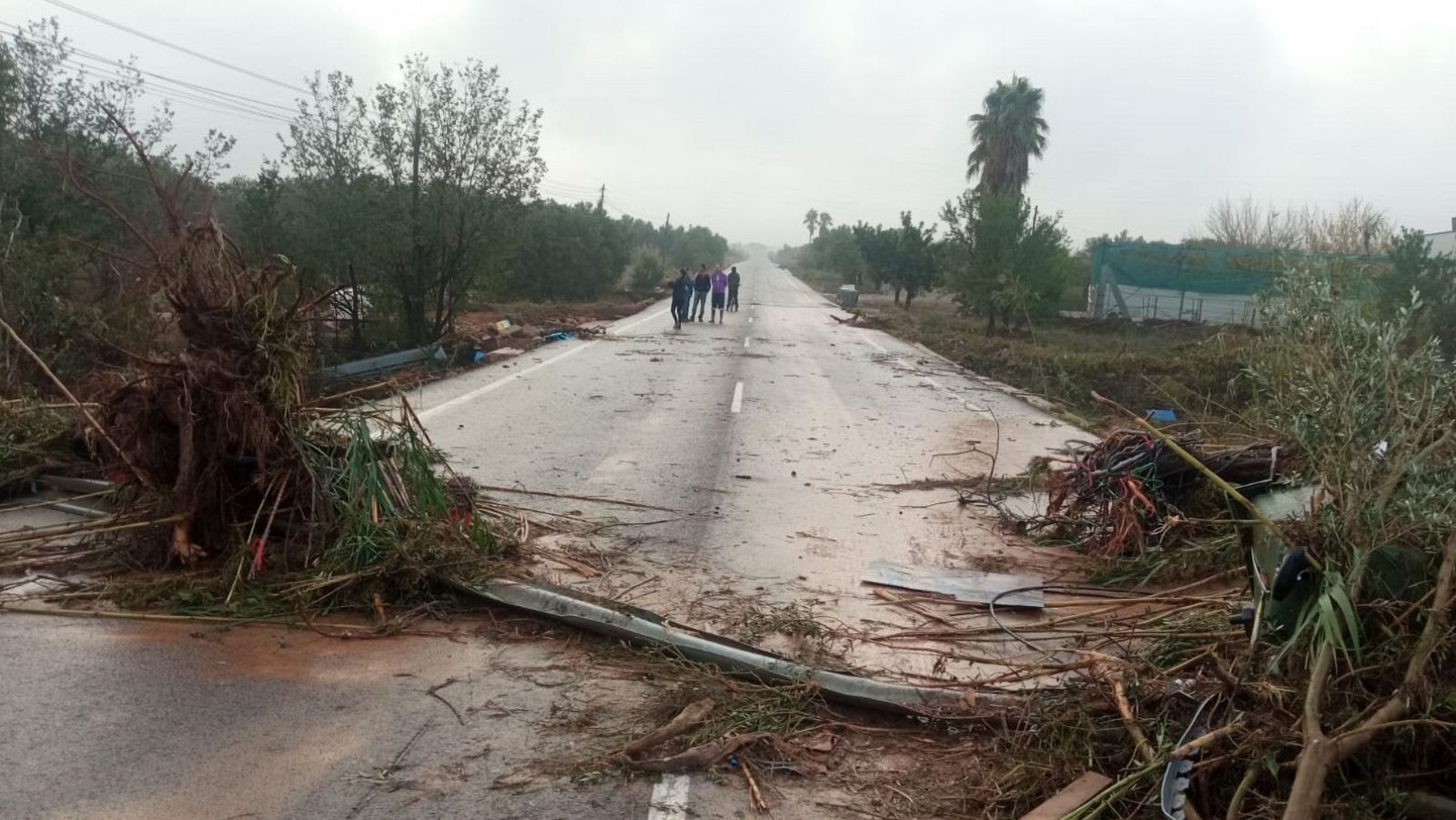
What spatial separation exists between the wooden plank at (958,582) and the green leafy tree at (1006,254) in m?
24.8

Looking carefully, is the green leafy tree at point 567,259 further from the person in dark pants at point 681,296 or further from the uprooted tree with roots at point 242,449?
the uprooted tree with roots at point 242,449

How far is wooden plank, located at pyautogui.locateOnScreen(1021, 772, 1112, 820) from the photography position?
351cm

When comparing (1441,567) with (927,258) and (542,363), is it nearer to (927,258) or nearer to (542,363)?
(542,363)

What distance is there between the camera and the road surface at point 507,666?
371cm

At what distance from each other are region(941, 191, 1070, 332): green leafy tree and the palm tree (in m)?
22.6

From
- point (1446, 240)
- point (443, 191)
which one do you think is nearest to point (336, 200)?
point (443, 191)

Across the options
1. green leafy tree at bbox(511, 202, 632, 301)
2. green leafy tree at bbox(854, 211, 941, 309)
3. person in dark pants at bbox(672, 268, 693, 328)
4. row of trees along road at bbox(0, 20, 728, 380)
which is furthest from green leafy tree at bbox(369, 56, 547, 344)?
green leafy tree at bbox(854, 211, 941, 309)

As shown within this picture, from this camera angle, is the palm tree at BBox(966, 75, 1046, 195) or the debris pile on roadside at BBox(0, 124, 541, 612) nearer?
the debris pile on roadside at BBox(0, 124, 541, 612)

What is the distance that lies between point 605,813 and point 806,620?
7.15 feet

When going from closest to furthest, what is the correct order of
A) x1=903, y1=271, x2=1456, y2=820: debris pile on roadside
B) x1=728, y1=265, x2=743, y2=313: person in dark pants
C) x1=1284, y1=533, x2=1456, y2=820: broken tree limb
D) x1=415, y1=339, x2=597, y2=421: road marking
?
x1=1284, y1=533, x2=1456, y2=820: broken tree limb < x1=903, y1=271, x2=1456, y2=820: debris pile on roadside < x1=415, y1=339, x2=597, y2=421: road marking < x1=728, y1=265, x2=743, y2=313: person in dark pants

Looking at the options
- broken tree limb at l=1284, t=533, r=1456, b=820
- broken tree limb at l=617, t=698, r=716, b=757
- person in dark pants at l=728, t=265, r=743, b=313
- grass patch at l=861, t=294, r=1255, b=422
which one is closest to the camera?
broken tree limb at l=1284, t=533, r=1456, b=820

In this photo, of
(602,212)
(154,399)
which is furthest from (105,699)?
(602,212)

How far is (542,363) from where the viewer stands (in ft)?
61.1

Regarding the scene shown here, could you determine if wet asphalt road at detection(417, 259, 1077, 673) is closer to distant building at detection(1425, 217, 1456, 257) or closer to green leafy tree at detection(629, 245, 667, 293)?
distant building at detection(1425, 217, 1456, 257)
